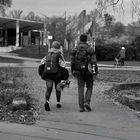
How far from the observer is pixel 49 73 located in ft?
33.4

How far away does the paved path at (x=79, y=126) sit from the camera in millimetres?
7484

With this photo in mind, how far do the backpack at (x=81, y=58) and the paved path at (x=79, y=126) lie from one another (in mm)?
1087

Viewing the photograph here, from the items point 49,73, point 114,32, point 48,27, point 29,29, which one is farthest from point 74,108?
point 114,32

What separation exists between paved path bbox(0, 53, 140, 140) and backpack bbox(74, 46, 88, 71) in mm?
1087

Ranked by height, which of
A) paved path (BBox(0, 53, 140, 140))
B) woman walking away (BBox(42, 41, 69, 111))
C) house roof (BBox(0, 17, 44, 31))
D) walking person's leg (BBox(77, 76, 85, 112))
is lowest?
paved path (BBox(0, 53, 140, 140))

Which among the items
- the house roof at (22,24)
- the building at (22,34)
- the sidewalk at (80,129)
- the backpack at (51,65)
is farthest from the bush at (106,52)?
the sidewalk at (80,129)

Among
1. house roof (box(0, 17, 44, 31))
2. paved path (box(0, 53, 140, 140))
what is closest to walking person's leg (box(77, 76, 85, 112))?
paved path (box(0, 53, 140, 140))

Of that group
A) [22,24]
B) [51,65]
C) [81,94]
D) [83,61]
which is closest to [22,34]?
[22,24]

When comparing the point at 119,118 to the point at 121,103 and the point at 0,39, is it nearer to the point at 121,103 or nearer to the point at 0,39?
the point at 121,103

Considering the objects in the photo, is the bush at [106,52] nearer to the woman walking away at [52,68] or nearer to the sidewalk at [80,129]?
the woman walking away at [52,68]

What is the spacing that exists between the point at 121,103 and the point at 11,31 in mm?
65468

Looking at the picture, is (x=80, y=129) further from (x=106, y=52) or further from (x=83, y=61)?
(x=106, y=52)

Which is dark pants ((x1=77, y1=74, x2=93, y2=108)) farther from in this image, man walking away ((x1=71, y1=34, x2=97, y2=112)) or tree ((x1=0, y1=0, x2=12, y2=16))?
tree ((x1=0, y1=0, x2=12, y2=16))

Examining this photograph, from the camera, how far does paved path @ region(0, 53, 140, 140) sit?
7484 mm
